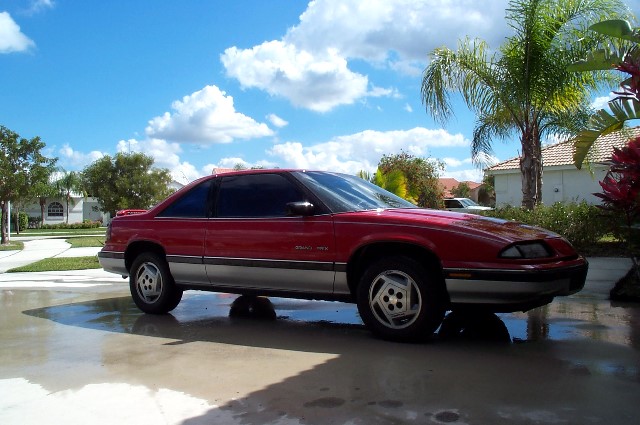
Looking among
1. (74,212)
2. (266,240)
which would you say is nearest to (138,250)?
(266,240)

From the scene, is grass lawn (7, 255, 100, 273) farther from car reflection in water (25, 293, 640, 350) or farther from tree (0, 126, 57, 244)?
tree (0, 126, 57, 244)

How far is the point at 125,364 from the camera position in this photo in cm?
461

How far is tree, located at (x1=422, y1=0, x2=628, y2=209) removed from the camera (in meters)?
11.9

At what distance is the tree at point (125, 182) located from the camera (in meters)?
32.6

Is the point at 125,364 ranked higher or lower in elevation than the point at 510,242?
lower

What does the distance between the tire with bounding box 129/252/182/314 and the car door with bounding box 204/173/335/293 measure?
755 mm

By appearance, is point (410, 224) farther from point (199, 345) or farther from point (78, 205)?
point (78, 205)

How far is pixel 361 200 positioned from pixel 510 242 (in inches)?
62.7

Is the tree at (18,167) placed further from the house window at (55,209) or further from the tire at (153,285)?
the house window at (55,209)

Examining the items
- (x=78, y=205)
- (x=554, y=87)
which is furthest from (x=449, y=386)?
(x=78, y=205)

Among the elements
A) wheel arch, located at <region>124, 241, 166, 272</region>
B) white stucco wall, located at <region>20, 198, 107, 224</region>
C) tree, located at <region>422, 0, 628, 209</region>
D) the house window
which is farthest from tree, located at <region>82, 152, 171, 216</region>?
the house window

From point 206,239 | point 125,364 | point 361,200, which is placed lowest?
point 125,364

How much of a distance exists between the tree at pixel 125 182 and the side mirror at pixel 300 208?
28829 millimetres

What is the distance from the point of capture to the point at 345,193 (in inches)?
225
